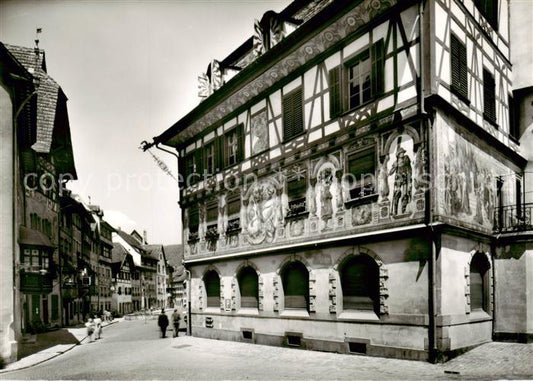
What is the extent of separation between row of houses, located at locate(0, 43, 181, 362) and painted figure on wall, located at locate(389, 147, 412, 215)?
12.6 m

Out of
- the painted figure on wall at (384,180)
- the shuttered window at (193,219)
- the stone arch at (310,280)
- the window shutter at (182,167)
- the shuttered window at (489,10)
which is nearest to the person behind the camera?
the painted figure on wall at (384,180)

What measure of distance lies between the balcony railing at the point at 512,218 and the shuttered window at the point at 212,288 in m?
11.8

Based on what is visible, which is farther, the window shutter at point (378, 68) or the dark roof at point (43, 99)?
the dark roof at point (43, 99)

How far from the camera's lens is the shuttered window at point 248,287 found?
1909 centimetres

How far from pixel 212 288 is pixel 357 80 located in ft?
39.2

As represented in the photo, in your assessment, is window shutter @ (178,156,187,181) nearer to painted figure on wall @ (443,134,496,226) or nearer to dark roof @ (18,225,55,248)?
dark roof @ (18,225,55,248)

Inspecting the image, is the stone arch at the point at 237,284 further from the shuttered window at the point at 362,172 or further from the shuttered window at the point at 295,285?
the shuttered window at the point at 362,172

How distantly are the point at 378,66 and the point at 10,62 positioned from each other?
12.5 meters

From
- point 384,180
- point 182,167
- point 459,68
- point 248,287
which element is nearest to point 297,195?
point 384,180

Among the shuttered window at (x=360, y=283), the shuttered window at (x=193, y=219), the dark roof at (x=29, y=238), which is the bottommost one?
the shuttered window at (x=360, y=283)

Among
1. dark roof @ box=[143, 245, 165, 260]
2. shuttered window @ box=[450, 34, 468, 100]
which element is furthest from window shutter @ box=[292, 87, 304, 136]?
dark roof @ box=[143, 245, 165, 260]

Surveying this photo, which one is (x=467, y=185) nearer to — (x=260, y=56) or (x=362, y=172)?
(x=362, y=172)

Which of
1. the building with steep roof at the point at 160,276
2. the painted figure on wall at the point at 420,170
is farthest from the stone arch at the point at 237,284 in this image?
the building with steep roof at the point at 160,276

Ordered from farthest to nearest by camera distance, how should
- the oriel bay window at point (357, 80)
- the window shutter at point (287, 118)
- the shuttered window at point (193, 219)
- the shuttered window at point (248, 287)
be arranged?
the shuttered window at point (193, 219)
the shuttered window at point (248, 287)
the window shutter at point (287, 118)
the oriel bay window at point (357, 80)
